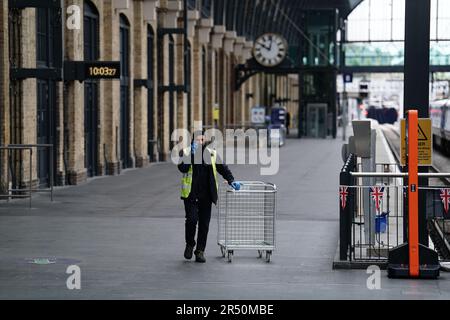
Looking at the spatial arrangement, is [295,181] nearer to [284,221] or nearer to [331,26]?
[284,221]

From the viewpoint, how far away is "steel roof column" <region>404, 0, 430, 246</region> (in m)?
14.4

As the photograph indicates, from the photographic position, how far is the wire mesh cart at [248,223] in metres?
15.2

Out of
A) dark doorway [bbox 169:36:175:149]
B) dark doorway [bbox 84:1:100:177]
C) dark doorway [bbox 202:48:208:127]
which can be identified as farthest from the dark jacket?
dark doorway [bbox 202:48:208:127]

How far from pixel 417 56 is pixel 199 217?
3.50 meters

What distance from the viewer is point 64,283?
43.0 ft

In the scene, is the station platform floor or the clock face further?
the clock face

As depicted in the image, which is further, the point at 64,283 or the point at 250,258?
the point at 250,258

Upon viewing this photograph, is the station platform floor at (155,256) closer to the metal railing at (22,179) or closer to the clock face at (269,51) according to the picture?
the metal railing at (22,179)

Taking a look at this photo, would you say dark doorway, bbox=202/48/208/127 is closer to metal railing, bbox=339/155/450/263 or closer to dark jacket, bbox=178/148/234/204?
metal railing, bbox=339/155/450/263

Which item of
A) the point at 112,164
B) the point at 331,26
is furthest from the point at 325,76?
the point at 112,164

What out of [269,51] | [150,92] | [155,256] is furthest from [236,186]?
[269,51]

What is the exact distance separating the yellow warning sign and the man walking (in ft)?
7.40

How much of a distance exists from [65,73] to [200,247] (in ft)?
41.7
